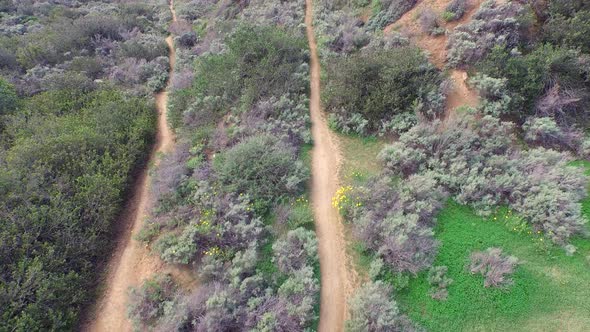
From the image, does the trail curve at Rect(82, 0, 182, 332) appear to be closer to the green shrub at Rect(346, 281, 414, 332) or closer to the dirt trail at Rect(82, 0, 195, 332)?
→ the dirt trail at Rect(82, 0, 195, 332)

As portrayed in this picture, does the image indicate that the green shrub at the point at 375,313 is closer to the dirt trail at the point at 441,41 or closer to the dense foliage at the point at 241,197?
the dense foliage at the point at 241,197

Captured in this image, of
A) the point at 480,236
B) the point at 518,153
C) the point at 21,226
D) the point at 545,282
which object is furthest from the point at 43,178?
the point at 518,153

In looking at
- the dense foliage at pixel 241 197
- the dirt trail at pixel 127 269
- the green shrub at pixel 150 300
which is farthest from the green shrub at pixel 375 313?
the green shrub at pixel 150 300

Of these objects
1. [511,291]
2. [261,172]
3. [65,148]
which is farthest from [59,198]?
[511,291]

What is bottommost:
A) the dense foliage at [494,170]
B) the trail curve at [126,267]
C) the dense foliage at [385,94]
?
the trail curve at [126,267]

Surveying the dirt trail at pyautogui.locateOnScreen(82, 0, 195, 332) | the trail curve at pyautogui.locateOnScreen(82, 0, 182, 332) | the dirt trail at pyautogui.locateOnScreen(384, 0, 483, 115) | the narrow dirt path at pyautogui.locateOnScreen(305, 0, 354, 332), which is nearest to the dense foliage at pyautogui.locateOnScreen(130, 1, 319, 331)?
the narrow dirt path at pyautogui.locateOnScreen(305, 0, 354, 332)

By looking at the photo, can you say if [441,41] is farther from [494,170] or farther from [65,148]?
[65,148]

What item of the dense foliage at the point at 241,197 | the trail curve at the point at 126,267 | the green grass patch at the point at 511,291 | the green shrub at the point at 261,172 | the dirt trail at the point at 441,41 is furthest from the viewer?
the dirt trail at the point at 441,41

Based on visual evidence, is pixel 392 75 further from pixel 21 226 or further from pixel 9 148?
pixel 9 148
